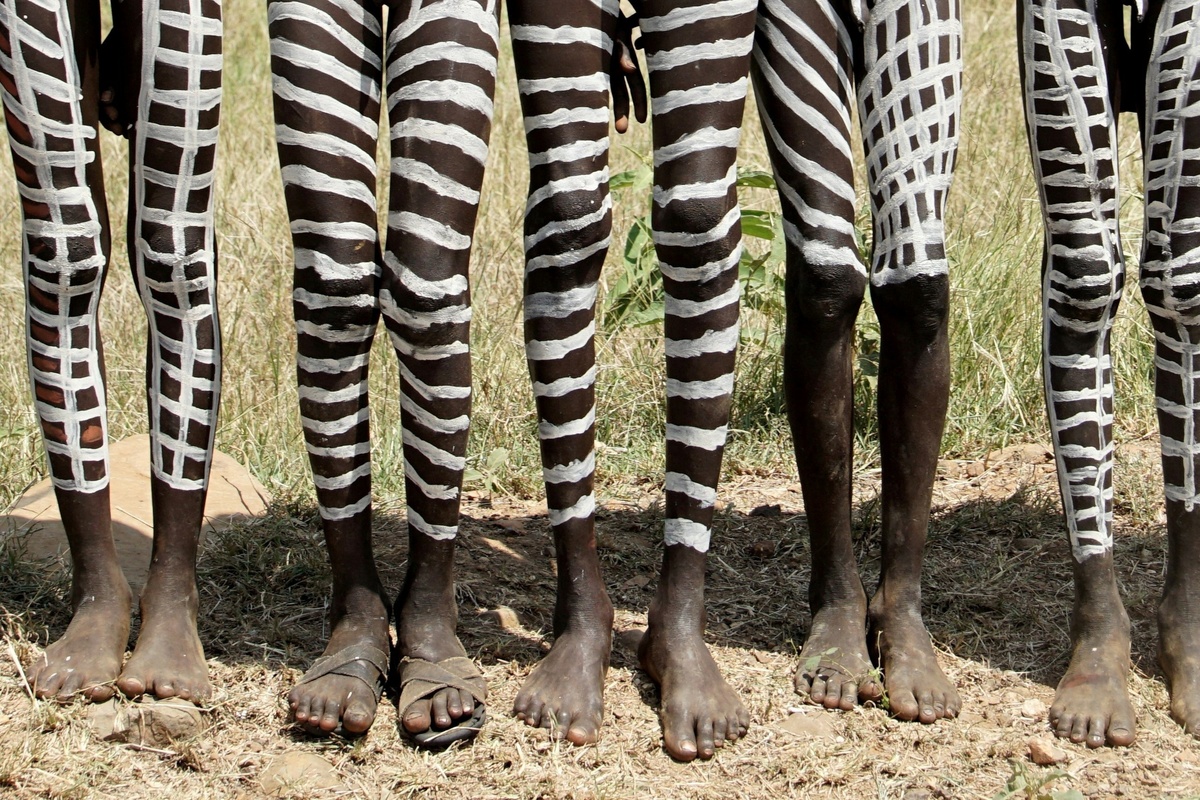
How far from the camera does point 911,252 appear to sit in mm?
2617

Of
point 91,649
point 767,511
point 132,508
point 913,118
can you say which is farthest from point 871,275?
point 132,508

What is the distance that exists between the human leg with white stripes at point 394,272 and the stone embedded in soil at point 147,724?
22 centimetres

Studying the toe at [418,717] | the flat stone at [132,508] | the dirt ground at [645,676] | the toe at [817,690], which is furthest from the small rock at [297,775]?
the toe at [817,690]

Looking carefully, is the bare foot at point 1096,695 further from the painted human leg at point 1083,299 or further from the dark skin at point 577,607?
the dark skin at point 577,607

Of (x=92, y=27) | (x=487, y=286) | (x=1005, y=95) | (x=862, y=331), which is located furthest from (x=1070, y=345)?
(x=1005, y=95)

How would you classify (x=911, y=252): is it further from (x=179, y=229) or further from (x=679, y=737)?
(x=179, y=229)

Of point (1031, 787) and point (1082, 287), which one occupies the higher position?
point (1082, 287)

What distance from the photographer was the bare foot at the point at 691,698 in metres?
2.51

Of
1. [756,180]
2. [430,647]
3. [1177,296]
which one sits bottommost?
[430,647]

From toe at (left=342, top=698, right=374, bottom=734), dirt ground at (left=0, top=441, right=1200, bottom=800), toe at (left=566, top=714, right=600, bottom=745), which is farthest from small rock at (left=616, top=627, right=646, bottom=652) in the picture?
toe at (left=342, top=698, right=374, bottom=734)

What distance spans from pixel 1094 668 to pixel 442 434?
1.46 metres

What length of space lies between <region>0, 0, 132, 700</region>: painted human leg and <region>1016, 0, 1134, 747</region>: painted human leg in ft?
6.31

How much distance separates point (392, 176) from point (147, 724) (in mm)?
1164

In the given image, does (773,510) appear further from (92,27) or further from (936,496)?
(92,27)
